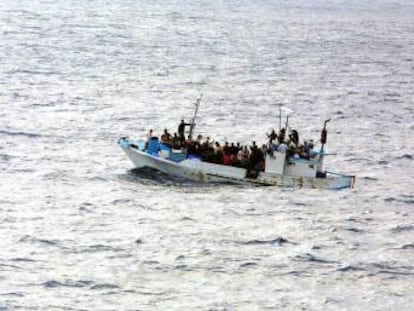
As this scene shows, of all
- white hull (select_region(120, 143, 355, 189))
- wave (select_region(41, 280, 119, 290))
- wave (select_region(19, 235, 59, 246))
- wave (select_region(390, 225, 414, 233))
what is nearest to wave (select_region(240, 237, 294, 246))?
wave (select_region(390, 225, 414, 233))

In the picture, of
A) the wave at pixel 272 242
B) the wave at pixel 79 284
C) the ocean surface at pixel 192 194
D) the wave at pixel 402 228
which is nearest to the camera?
the wave at pixel 79 284

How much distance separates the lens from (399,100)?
290ft

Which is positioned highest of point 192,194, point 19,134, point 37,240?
point 19,134

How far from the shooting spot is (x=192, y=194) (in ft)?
163

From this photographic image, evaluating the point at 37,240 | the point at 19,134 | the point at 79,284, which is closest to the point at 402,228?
the point at 37,240

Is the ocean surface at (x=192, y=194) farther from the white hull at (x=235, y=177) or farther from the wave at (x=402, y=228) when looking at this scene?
the white hull at (x=235, y=177)

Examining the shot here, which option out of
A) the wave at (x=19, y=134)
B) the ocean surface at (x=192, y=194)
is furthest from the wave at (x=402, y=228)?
the wave at (x=19, y=134)

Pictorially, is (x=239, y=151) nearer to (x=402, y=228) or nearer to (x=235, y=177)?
(x=235, y=177)

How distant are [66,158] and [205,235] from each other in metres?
17.2

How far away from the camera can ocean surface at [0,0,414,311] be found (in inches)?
1414

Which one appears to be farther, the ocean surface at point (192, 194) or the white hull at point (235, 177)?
the white hull at point (235, 177)

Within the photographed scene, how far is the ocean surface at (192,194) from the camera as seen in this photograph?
35.9 metres

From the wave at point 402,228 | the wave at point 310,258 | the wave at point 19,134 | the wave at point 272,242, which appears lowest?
the wave at point 310,258

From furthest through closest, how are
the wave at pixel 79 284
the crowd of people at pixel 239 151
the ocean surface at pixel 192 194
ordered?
the crowd of people at pixel 239 151 → the ocean surface at pixel 192 194 → the wave at pixel 79 284
